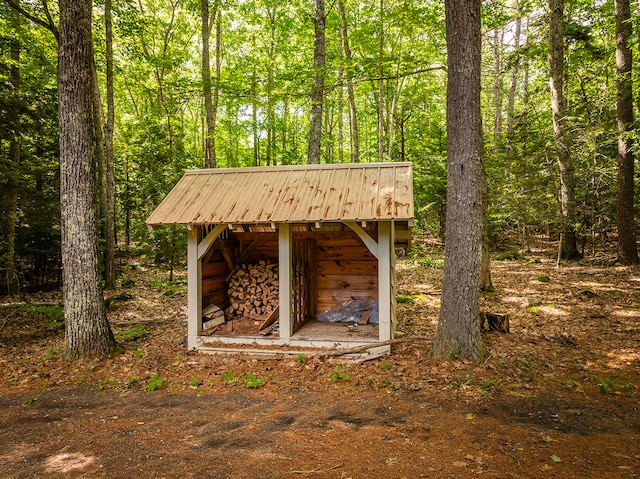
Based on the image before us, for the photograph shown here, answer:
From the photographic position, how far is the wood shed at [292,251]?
603cm

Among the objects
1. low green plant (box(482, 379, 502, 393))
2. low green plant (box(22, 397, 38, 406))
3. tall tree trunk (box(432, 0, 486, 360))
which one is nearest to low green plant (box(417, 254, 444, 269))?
tall tree trunk (box(432, 0, 486, 360))

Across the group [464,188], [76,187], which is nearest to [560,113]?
[464,188]

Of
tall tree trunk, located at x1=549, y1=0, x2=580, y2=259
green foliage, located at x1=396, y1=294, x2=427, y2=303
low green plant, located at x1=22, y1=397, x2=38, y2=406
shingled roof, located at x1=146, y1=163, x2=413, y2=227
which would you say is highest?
tall tree trunk, located at x1=549, y1=0, x2=580, y2=259

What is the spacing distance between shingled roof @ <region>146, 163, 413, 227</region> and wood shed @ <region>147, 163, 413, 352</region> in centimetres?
2

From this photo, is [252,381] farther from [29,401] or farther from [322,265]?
[322,265]

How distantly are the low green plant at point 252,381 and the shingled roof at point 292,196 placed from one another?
2.29 meters

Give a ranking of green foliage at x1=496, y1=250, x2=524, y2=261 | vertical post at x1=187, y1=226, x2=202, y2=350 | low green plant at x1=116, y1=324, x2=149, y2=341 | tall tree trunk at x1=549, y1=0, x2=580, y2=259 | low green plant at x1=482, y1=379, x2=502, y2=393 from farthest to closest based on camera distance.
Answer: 1. green foliage at x1=496, y1=250, x2=524, y2=261
2. tall tree trunk at x1=549, y1=0, x2=580, y2=259
3. low green plant at x1=116, y1=324, x2=149, y2=341
4. vertical post at x1=187, y1=226, x2=202, y2=350
5. low green plant at x1=482, y1=379, x2=502, y2=393

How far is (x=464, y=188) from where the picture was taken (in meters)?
5.38

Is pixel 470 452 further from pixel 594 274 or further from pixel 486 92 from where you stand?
pixel 486 92

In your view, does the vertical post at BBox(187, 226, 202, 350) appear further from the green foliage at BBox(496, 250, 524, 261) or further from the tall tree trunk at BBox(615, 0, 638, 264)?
the green foliage at BBox(496, 250, 524, 261)

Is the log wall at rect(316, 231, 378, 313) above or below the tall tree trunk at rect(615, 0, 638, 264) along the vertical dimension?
below

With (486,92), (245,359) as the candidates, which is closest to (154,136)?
(245,359)

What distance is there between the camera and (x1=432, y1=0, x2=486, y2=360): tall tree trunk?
5.35m

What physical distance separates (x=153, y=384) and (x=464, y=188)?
202 inches
